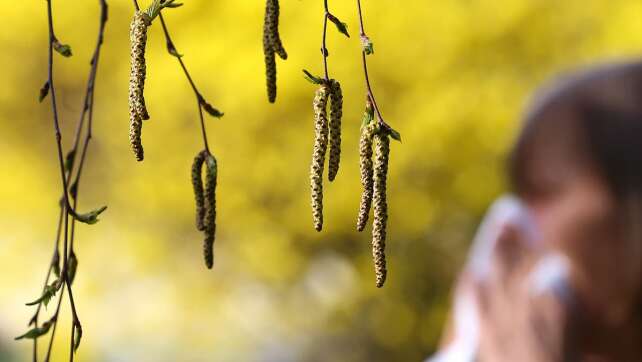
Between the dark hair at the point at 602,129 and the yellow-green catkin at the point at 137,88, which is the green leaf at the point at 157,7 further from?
the dark hair at the point at 602,129

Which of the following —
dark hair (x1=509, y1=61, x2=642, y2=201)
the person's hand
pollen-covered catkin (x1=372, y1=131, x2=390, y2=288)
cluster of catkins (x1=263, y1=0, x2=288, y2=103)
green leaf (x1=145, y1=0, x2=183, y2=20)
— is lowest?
pollen-covered catkin (x1=372, y1=131, x2=390, y2=288)

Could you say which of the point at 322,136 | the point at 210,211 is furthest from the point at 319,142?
the point at 210,211

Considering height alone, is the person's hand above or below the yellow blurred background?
below

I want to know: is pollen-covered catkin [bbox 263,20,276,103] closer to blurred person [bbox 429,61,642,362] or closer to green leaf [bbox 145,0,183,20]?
green leaf [bbox 145,0,183,20]

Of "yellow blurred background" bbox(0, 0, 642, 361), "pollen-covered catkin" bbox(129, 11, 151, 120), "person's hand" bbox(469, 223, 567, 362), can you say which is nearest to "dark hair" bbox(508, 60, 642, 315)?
"person's hand" bbox(469, 223, 567, 362)

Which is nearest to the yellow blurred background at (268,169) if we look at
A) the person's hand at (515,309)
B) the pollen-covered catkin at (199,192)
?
the person's hand at (515,309)

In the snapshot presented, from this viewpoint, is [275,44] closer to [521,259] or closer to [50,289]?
[50,289]
